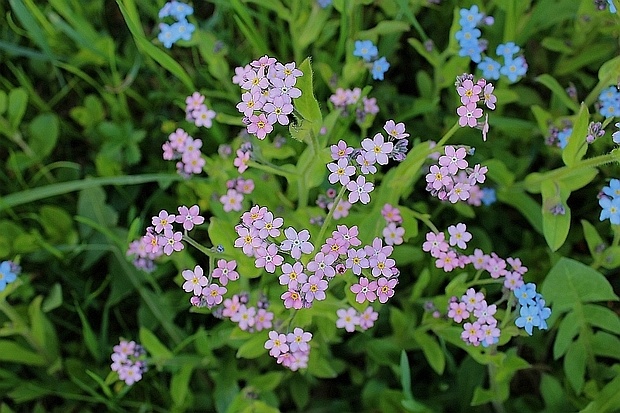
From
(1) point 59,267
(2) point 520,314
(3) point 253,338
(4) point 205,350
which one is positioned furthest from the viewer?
(1) point 59,267

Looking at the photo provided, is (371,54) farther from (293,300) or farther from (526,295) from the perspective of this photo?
(293,300)

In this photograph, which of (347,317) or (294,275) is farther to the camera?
(347,317)

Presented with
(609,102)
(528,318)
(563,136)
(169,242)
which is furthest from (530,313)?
(169,242)

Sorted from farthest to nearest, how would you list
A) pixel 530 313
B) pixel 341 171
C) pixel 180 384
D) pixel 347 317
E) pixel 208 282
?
pixel 180 384, pixel 347 317, pixel 530 313, pixel 208 282, pixel 341 171

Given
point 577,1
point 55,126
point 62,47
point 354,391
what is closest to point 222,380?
point 354,391

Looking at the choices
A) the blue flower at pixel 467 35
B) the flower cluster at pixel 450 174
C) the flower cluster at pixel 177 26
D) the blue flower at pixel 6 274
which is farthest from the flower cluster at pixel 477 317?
the blue flower at pixel 6 274

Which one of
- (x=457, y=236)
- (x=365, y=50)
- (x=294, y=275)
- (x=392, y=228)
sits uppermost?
(x=365, y=50)

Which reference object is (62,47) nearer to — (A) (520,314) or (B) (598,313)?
(A) (520,314)
